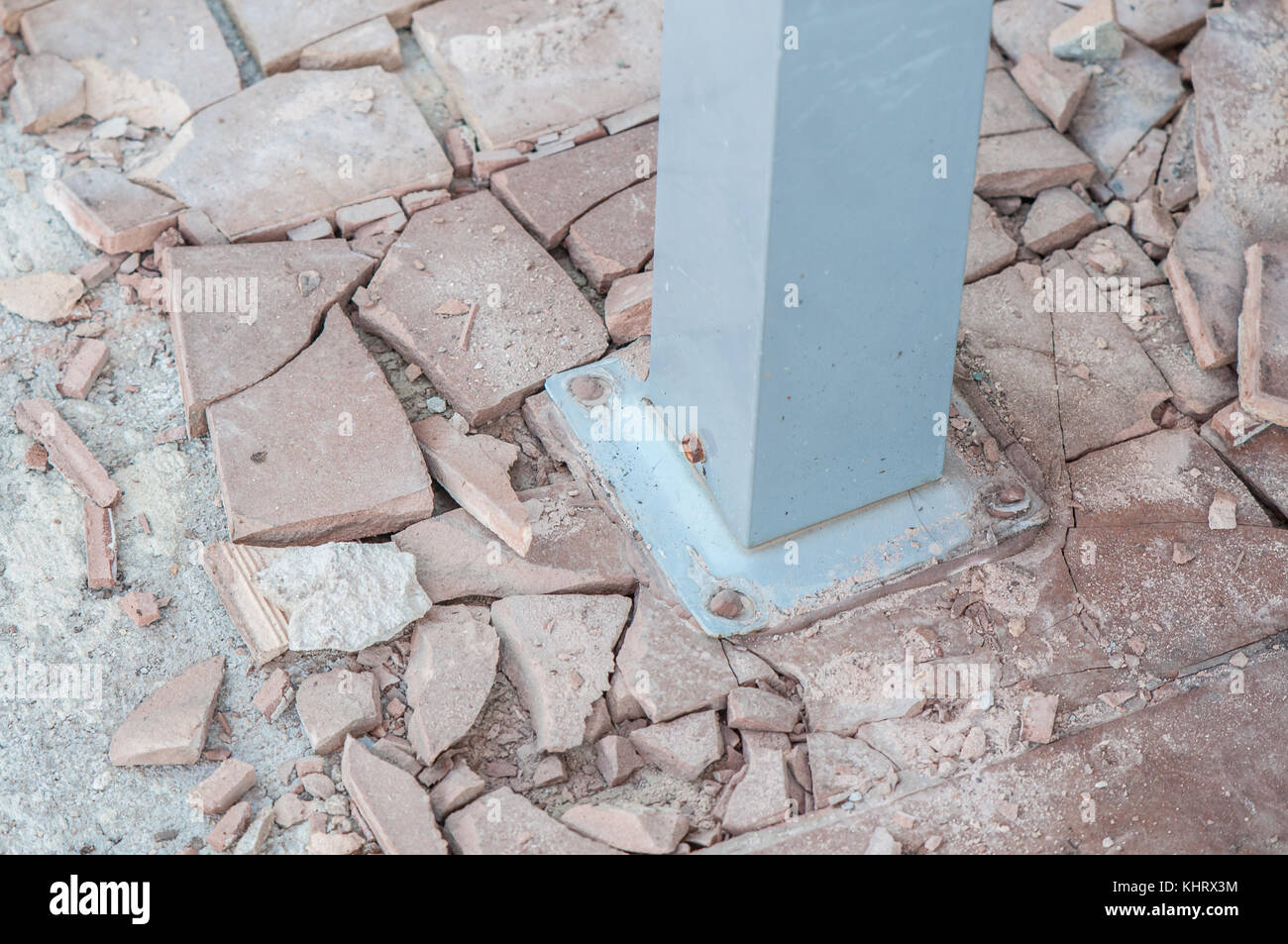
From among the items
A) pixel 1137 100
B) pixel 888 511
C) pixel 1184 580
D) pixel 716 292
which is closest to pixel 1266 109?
pixel 1137 100

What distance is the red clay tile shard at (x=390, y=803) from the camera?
2.24 meters

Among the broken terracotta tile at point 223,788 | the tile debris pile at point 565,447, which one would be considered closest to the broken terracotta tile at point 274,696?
the tile debris pile at point 565,447

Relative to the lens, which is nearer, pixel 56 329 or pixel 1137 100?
pixel 56 329

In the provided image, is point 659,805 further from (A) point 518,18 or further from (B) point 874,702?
(A) point 518,18

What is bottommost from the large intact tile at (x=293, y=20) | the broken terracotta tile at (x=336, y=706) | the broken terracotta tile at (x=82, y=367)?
the broken terracotta tile at (x=336, y=706)

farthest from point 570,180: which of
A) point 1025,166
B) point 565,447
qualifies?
point 1025,166

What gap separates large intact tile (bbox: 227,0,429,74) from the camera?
3686 millimetres

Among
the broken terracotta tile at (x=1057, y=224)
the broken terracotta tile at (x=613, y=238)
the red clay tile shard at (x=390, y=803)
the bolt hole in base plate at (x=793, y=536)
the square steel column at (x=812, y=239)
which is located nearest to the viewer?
the square steel column at (x=812, y=239)

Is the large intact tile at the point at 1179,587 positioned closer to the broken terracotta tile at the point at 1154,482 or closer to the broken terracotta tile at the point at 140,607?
the broken terracotta tile at the point at 1154,482

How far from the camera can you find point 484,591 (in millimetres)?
2615

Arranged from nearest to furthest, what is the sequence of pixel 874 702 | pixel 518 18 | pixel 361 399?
pixel 874 702
pixel 361 399
pixel 518 18

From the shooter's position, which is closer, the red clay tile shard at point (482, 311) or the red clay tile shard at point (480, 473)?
the red clay tile shard at point (480, 473)

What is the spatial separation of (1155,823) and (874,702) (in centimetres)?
54

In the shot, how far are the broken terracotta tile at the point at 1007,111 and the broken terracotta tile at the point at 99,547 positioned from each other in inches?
96.6
